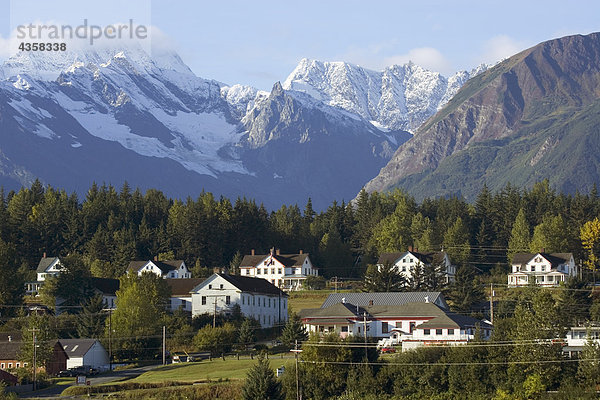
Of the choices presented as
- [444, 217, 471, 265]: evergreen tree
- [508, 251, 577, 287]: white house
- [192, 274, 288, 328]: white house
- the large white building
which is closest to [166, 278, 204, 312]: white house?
[192, 274, 288, 328]: white house

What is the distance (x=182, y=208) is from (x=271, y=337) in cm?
6876

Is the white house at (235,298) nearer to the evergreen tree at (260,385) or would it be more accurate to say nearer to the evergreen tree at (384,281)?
the evergreen tree at (384,281)

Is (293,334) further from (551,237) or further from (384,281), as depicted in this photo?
(551,237)

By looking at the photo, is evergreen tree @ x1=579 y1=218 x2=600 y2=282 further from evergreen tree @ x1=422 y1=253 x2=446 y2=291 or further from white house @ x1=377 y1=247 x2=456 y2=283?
evergreen tree @ x1=422 y1=253 x2=446 y2=291

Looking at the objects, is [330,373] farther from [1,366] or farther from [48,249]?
[48,249]

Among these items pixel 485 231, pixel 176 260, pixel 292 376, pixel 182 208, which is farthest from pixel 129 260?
pixel 292 376

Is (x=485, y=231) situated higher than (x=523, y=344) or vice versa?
(x=485, y=231)

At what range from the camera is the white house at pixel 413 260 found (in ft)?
545

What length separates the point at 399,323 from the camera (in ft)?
410

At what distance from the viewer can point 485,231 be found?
196250 mm

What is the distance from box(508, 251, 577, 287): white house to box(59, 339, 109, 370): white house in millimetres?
69830

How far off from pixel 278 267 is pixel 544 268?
41403 millimetres

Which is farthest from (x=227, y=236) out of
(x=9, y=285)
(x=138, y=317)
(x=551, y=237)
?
(x=138, y=317)

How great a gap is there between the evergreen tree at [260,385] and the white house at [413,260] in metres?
72.8
